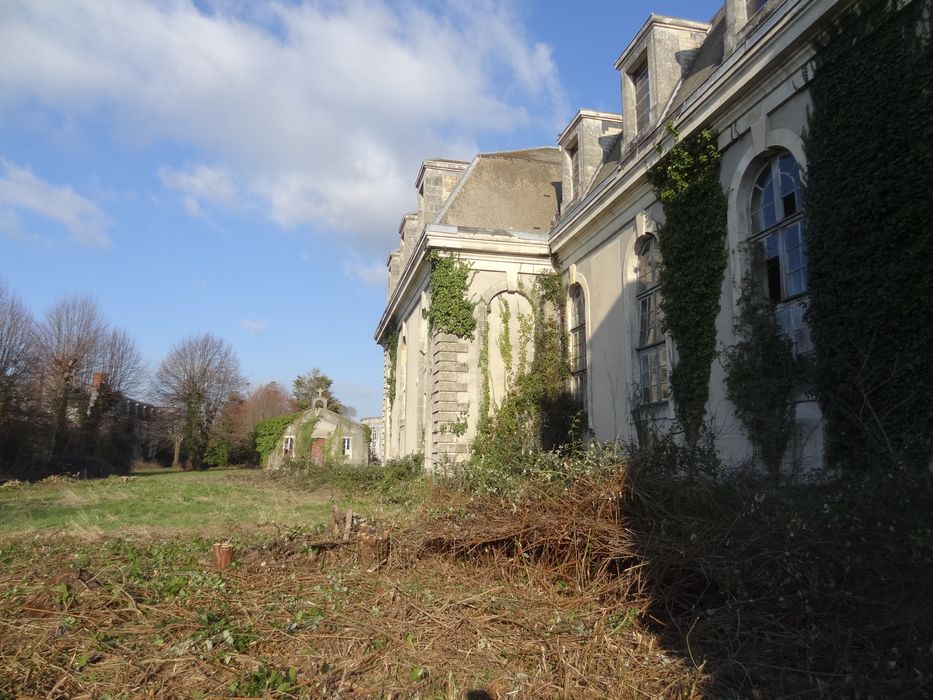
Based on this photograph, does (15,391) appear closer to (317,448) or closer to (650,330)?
(317,448)

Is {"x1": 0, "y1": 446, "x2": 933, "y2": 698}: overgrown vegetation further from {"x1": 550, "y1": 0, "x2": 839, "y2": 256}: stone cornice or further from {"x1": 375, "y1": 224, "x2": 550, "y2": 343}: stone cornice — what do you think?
{"x1": 375, "y1": 224, "x2": 550, "y2": 343}: stone cornice

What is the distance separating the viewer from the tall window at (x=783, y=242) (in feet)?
27.2

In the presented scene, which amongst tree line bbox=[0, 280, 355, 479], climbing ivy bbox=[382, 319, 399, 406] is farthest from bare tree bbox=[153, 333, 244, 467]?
climbing ivy bbox=[382, 319, 399, 406]

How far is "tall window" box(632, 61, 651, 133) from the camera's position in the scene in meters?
12.6

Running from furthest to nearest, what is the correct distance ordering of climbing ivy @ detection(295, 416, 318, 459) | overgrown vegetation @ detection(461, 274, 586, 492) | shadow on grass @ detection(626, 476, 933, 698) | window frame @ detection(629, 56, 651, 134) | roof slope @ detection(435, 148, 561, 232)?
climbing ivy @ detection(295, 416, 318, 459)
roof slope @ detection(435, 148, 561, 232)
overgrown vegetation @ detection(461, 274, 586, 492)
window frame @ detection(629, 56, 651, 134)
shadow on grass @ detection(626, 476, 933, 698)

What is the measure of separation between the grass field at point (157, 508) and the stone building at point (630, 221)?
136 inches

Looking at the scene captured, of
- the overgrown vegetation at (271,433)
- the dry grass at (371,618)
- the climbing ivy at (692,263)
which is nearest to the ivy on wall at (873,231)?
the climbing ivy at (692,263)

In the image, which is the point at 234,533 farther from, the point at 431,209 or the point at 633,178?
the point at 431,209

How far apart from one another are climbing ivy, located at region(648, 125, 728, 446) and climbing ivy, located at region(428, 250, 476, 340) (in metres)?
5.53

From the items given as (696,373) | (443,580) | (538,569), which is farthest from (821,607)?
(696,373)

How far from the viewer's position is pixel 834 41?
297 inches

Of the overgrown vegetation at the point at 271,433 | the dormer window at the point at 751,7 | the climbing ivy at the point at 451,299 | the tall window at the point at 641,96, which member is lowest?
the overgrown vegetation at the point at 271,433

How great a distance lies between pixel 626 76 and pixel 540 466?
30.4ft

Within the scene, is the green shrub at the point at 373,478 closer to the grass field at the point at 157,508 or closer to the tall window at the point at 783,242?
the grass field at the point at 157,508
